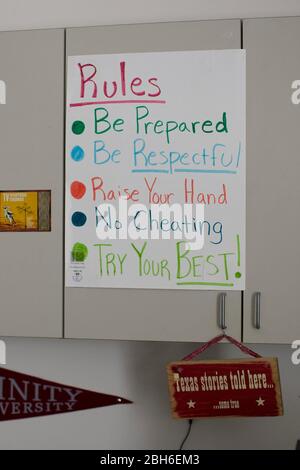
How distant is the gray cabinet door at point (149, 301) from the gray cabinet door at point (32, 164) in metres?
0.06

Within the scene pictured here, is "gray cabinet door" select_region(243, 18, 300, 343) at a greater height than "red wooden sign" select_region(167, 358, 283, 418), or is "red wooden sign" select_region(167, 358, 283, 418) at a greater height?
"gray cabinet door" select_region(243, 18, 300, 343)

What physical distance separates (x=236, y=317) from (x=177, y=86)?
0.59m

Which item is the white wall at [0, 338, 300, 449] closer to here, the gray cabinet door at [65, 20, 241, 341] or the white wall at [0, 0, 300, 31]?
the gray cabinet door at [65, 20, 241, 341]

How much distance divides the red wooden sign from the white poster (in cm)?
21

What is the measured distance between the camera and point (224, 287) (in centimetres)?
123

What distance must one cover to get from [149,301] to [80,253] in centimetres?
21

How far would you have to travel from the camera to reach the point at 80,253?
50.1 inches

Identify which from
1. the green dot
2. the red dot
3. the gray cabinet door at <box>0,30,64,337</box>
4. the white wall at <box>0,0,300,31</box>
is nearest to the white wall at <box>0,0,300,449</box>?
the white wall at <box>0,0,300,31</box>

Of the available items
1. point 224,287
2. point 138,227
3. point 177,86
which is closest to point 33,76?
point 177,86

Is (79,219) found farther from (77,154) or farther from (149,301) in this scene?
(149,301)

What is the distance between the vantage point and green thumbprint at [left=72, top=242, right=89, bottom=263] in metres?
1.27

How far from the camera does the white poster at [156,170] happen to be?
1.24 metres

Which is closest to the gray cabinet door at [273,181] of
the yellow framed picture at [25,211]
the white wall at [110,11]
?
the white wall at [110,11]
